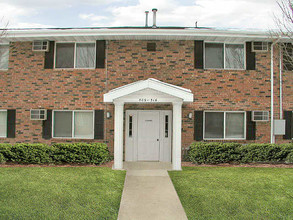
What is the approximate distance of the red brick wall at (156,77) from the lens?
10.7 meters

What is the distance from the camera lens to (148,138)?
10.6 metres

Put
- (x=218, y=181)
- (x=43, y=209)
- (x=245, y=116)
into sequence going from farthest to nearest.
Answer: (x=245, y=116) → (x=218, y=181) → (x=43, y=209)

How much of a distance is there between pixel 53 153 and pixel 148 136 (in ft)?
12.2

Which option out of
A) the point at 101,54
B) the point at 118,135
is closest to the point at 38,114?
the point at 101,54

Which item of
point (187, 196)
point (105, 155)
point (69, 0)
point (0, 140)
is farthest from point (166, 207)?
point (69, 0)

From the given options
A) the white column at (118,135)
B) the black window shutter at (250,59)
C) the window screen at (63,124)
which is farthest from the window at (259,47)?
the window screen at (63,124)

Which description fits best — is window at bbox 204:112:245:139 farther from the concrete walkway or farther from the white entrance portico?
the concrete walkway

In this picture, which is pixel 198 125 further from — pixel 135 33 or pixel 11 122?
pixel 11 122

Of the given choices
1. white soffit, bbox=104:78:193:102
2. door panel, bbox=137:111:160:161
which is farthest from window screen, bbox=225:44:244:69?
door panel, bbox=137:111:160:161

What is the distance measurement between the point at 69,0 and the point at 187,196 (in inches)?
425

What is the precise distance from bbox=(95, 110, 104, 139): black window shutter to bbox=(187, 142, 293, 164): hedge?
150 inches

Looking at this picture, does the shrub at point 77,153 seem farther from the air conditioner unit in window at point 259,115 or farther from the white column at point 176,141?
the air conditioner unit in window at point 259,115

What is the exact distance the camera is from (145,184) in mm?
7434

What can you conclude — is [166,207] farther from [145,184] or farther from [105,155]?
[105,155]
